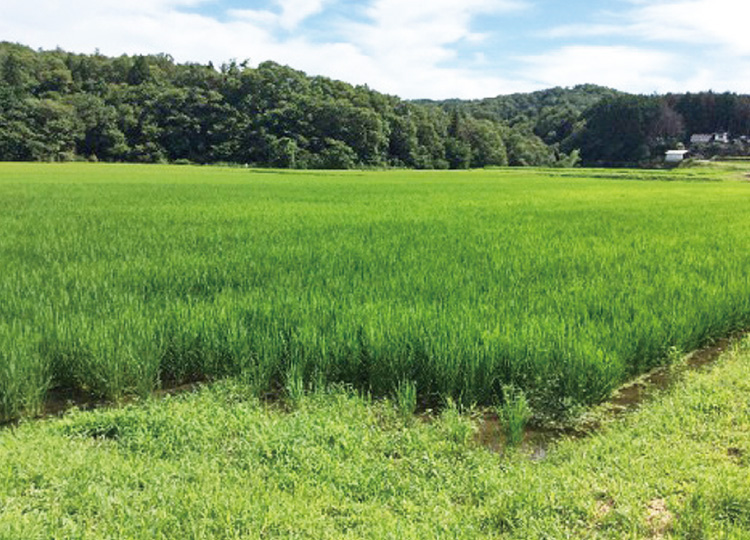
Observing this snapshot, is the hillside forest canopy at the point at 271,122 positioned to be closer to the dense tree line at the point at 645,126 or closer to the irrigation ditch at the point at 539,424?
the dense tree line at the point at 645,126

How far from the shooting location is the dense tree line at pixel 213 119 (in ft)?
198

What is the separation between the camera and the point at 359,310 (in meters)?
4.43

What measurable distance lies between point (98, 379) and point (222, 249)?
168 inches

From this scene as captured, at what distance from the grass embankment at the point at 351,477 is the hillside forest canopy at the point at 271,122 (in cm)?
6348

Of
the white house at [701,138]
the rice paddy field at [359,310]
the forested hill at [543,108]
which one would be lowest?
the rice paddy field at [359,310]

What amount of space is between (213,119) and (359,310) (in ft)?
227

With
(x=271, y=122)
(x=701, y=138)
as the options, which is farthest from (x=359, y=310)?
(x=701, y=138)

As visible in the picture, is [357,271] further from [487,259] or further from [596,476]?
[596,476]

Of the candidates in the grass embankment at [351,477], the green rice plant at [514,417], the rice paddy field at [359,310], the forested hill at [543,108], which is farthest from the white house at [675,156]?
the grass embankment at [351,477]

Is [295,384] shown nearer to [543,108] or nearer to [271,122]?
[271,122]

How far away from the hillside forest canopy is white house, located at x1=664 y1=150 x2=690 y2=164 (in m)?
2.98

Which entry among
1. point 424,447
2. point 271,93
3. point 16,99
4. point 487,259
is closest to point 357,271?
point 487,259

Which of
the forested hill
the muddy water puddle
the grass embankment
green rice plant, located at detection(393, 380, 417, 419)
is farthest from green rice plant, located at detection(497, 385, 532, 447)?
the forested hill

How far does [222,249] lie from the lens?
25.6 feet
